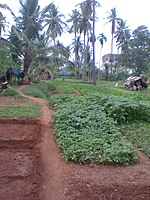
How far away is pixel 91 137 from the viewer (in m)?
5.05

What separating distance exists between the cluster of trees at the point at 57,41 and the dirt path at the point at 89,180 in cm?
860

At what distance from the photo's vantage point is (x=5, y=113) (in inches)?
293

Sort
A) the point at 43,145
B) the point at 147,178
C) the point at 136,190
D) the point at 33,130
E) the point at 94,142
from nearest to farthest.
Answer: the point at 136,190 < the point at 147,178 < the point at 94,142 < the point at 43,145 < the point at 33,130

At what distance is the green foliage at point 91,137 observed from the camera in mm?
4227

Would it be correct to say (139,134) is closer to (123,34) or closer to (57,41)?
(57,41)

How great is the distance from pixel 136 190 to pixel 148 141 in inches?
88.2

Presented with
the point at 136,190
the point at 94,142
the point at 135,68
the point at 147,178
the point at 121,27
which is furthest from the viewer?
the point at 121,27

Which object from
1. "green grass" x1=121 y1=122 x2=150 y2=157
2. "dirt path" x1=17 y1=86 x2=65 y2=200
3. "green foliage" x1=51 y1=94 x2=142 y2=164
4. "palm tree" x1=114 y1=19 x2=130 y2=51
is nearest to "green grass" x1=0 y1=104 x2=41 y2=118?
"green foliage" x1=51 y1=94 x2=142 y2=164

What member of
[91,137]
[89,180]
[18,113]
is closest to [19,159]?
[89,180]

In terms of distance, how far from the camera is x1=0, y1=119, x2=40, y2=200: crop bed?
125 inches

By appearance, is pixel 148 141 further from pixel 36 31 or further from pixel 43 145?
pixel 36 31

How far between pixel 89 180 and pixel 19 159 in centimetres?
153

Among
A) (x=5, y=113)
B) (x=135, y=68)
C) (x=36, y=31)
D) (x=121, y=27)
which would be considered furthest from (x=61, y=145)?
(x=121, y=27)

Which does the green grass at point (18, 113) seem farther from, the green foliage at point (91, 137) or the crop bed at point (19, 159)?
the green foliage at point (91, 137)
